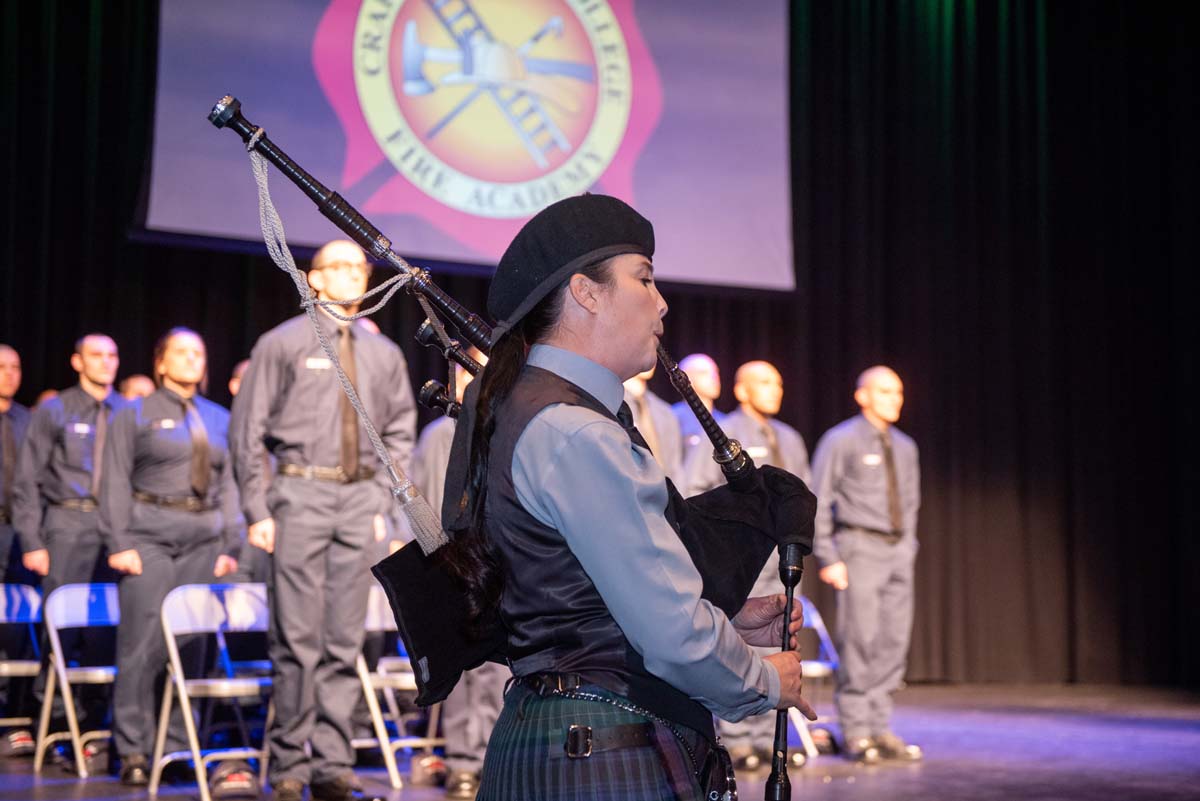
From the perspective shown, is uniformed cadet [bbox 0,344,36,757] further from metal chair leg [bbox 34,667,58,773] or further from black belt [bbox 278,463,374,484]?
black belt [bbox 278,463,374,484]

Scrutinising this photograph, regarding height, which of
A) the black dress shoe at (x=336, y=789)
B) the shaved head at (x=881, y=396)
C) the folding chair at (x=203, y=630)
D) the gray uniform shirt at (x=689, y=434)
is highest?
the shaved head at (x=881, y=396)

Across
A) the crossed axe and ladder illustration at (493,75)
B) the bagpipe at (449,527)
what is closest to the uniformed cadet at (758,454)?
the crossed axe and ladder illustration at (493,75)

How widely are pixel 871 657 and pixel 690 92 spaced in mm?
3599

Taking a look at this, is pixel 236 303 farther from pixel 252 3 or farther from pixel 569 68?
pixel 569 68

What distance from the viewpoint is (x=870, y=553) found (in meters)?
6.82

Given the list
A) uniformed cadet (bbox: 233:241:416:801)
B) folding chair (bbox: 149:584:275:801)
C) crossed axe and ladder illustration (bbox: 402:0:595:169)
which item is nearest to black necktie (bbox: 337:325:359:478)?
uniformed cadet (bbox: 233:241:416:801)

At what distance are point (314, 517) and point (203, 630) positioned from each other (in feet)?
2.88

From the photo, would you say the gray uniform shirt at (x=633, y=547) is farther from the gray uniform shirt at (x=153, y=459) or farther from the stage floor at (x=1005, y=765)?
the gray uniform shirt at (x=153, y=459)

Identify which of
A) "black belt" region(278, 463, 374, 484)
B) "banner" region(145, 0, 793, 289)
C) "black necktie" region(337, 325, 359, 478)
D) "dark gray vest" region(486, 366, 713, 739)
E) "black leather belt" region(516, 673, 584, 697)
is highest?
"banner" region(145, 0, 793, 289)

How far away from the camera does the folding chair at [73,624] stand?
18.6ft

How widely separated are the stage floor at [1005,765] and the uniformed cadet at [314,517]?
501 mm

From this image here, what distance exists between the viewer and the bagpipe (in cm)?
183

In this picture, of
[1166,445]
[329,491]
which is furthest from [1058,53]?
[329,491]

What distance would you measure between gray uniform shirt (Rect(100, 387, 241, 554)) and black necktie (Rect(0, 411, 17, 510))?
1856 millimetres
